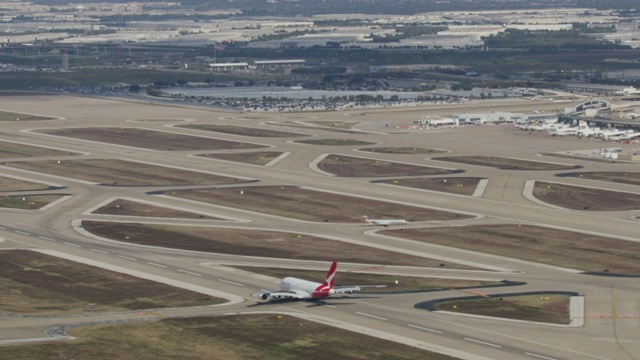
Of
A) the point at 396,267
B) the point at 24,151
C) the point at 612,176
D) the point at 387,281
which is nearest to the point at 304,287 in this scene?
the point at 387,281

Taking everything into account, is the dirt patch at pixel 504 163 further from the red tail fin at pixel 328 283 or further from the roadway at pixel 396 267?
the red tail fin at pixel 328 283

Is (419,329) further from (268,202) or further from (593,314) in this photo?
(268,202)

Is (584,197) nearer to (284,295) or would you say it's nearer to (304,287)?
(304,287)

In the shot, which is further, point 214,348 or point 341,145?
point 341,145

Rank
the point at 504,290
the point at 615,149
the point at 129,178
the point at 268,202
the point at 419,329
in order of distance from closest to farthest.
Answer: the point at 419,329
the point at 504,290
the point at 268,202
the point at 129,178
the point at 615,149

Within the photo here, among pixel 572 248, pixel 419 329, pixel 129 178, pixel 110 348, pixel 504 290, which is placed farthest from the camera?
pixel 129 178

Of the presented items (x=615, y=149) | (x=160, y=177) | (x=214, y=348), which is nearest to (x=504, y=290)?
(x=214, y=348)
